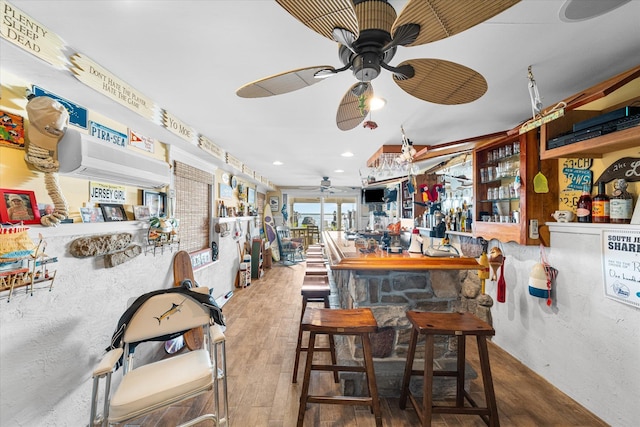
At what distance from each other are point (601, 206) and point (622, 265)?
39cm

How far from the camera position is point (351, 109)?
1.50 meters

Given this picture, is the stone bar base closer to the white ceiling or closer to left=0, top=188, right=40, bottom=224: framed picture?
the white ceiling

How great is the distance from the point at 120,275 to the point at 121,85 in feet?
4.40

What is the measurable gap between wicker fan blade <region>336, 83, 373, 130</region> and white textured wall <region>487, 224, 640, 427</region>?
1792mm

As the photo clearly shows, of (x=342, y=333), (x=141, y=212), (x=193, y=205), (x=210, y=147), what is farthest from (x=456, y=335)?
(x=193, y=205)

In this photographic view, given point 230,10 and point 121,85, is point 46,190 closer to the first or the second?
point 121,85

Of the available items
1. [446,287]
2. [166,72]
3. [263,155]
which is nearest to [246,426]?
[446,287]

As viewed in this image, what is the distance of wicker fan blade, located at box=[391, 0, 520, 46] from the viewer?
713 mm

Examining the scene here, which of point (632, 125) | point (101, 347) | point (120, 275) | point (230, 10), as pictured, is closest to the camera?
point (230, 10)

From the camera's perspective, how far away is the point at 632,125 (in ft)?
4.64

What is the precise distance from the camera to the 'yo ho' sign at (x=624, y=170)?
1.60m

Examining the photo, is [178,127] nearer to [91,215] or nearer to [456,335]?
[91,215]

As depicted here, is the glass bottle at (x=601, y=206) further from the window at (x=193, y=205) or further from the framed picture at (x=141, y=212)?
the window at (x=193, y=205)

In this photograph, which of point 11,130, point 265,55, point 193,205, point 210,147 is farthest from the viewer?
point 193,205
